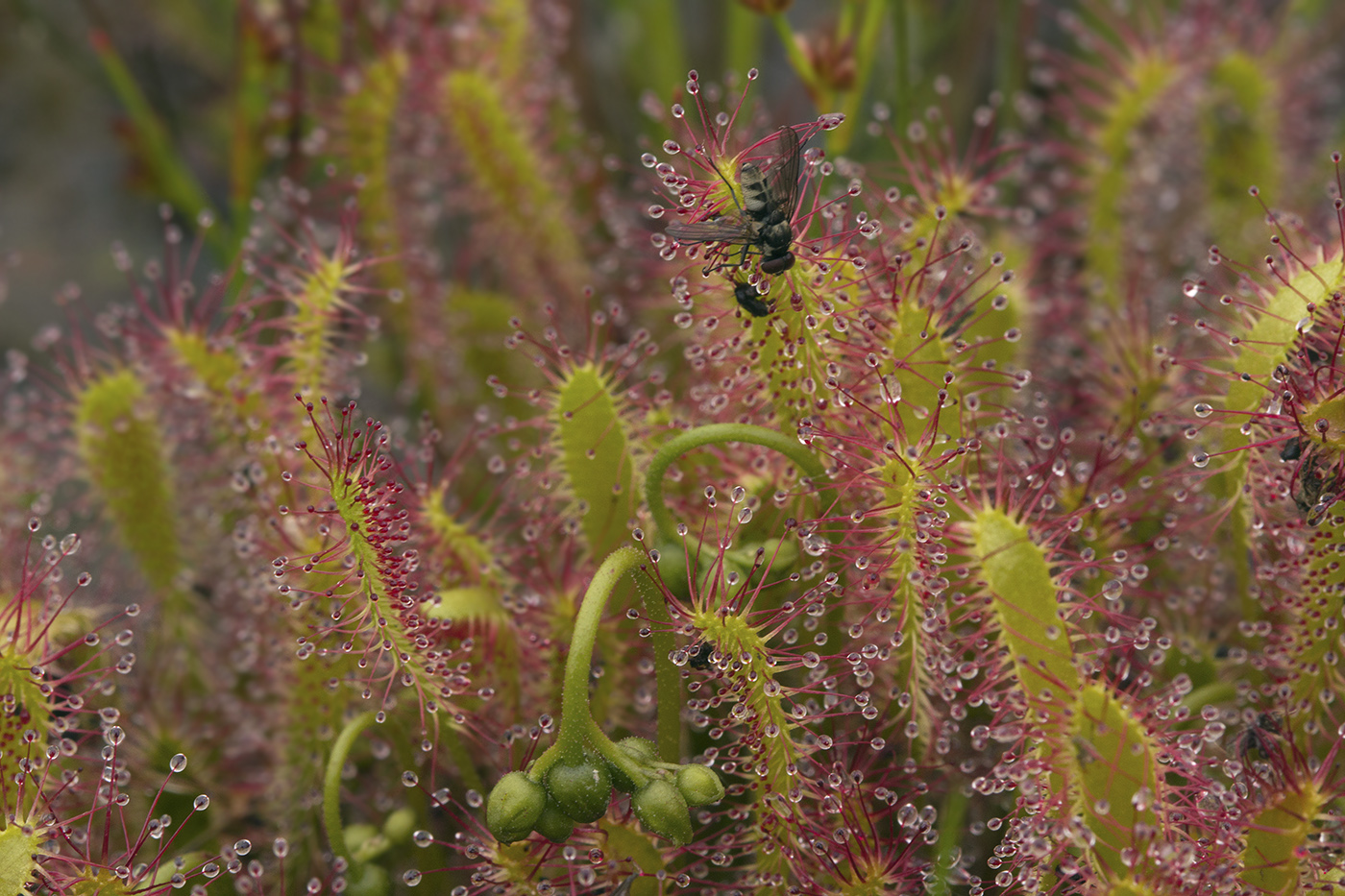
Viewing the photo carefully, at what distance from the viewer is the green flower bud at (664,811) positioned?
688 millimetres

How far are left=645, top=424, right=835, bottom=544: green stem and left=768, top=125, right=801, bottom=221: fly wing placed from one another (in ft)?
0.49

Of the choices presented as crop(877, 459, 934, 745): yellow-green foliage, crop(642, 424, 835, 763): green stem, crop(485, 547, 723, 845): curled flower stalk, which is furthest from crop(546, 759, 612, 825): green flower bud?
crop(877, 459, 934, 745): yellow-green foliage

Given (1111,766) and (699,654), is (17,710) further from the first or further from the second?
(1111,766)

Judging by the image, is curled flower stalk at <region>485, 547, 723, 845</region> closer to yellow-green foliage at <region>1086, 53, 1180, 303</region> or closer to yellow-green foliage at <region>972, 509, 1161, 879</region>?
yellow-green foliage at <region>972, 509, 1161, 879</region>

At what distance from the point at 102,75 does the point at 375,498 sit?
4.03 ft

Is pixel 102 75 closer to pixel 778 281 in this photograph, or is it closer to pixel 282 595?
pixel 282 595

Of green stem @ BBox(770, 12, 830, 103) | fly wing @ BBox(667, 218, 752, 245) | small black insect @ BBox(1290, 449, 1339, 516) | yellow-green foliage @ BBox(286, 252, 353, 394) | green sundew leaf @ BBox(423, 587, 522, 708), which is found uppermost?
green stem @ BBox(770, 12, 830, 103)

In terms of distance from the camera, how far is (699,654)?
732mm

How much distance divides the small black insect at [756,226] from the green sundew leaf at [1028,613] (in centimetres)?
22

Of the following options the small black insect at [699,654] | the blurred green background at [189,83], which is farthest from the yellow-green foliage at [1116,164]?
the small black insect at [699,654]

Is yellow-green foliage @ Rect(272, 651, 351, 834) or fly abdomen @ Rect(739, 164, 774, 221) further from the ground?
fly abdomen @ Rect(739, 164, 774, 221)

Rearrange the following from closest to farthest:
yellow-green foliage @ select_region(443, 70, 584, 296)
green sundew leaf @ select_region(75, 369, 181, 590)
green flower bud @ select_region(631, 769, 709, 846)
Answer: green flower bud @ select_region(631, 769, 709, 846)
green sundew leaf @ select_region(75, 369, 181, 590)
yellow-green foliage @ select_region(443, 70, 584, 296)

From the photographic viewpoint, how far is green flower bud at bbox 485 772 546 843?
691mm

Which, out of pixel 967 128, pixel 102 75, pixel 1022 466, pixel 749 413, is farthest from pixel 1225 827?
pixel 102 75
